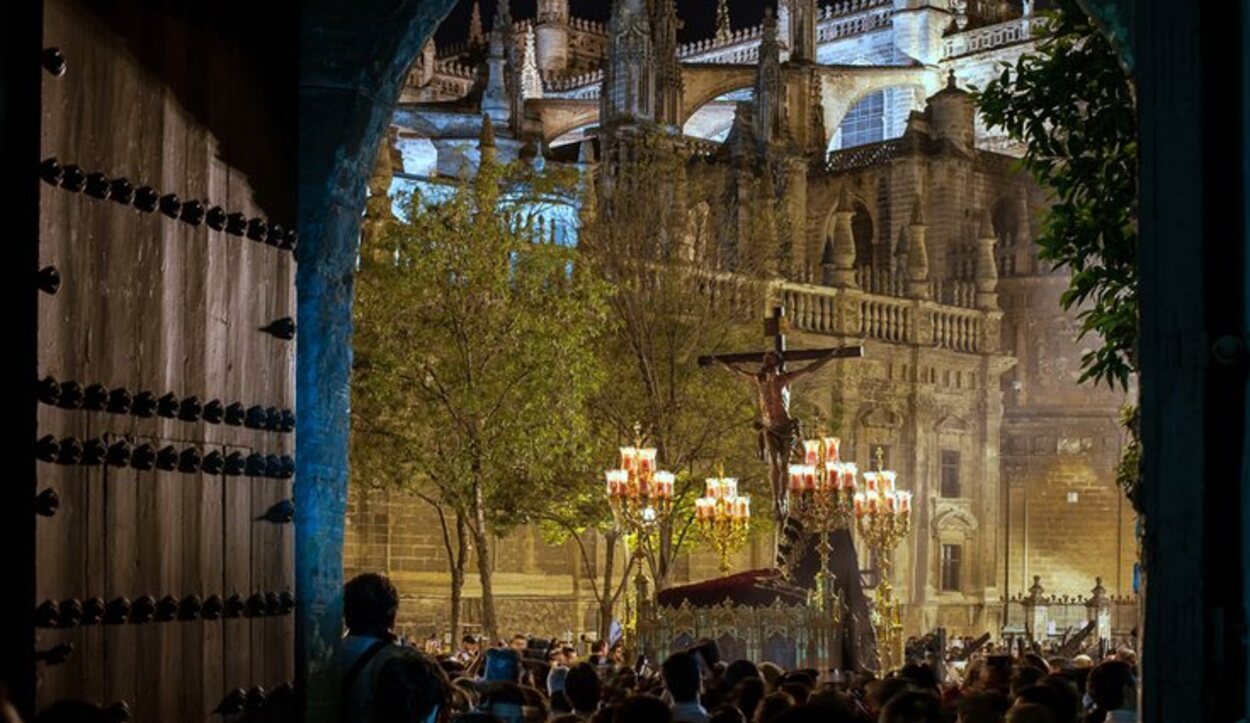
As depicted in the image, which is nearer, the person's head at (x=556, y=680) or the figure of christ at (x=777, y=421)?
the person's head at (x=556, y=680)

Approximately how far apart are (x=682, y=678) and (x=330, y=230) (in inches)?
102

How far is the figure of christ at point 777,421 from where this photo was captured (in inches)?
901

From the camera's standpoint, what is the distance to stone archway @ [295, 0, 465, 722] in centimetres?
732

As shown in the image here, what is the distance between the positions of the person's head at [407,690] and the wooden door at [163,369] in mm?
390

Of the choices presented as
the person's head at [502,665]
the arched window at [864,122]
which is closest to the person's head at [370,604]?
the person's head at [502,665]

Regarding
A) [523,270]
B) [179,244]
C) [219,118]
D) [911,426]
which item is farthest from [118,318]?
[911,426]

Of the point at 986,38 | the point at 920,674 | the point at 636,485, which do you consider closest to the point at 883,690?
the point at 920,674

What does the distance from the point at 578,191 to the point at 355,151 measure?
26455 millimetres

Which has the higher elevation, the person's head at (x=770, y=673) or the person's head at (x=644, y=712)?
the person's head at (x=644, y=712)

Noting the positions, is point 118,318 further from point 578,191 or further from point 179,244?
point 578,191

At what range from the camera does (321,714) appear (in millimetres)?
7156

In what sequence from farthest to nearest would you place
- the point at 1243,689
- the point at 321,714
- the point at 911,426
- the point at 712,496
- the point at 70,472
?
the point at 911,426 → the point at 712,496 → the point at 321,714 → the point at 70,472 → the point at 1243,689

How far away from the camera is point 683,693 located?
9062 millimetres

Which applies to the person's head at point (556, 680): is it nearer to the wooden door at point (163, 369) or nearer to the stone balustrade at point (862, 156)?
the wooden door at point (163, 369)
